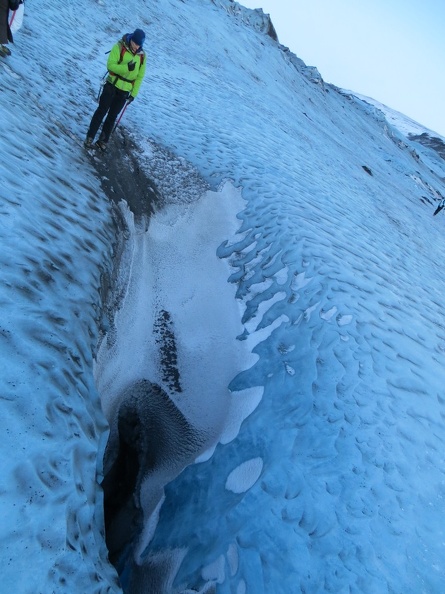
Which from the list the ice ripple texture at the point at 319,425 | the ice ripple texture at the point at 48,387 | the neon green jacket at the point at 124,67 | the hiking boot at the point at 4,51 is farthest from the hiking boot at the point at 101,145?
the hiking boot at the point at 4,51

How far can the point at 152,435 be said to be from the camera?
3959 mm

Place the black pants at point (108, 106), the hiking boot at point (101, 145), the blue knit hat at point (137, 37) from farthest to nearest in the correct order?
the hiking boot at point (101, 145)
the black pants at point (108, 106)
the blue knit hat at point (137, 37)

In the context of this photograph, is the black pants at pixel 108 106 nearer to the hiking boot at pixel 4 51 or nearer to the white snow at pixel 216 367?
the white snow at pixel 216 367

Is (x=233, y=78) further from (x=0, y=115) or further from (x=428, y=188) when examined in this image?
(x=428, y=188)

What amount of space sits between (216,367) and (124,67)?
11.5ft

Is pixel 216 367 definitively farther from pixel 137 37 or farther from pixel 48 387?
pixel 137 37

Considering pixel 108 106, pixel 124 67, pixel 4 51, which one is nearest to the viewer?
pixel 124 67

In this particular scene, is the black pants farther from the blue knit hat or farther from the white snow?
the blue knit hat

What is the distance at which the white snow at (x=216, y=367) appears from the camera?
7.72ft

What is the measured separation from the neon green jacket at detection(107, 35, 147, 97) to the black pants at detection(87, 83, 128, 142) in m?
0.08

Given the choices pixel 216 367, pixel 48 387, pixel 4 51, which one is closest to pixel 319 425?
pixel 216 367

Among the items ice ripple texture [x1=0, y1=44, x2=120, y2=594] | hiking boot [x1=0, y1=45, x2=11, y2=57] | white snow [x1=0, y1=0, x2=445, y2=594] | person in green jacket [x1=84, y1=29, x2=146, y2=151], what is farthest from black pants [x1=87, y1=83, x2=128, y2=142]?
hiking boot [x1=0, y1=45, x2=11, y2=57]

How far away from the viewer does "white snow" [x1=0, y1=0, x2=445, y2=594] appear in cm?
235

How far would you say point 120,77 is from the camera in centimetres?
494
